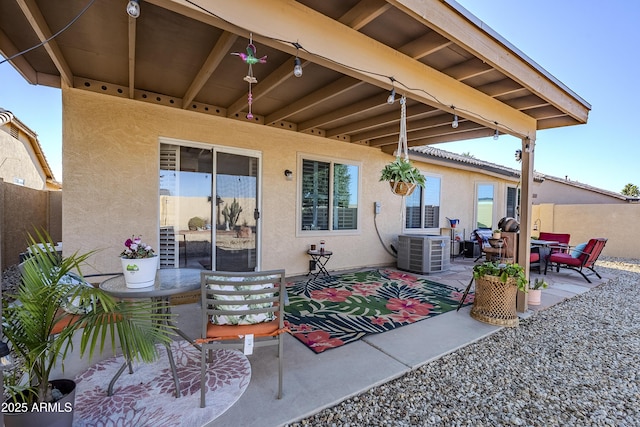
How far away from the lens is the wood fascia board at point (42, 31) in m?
2.23

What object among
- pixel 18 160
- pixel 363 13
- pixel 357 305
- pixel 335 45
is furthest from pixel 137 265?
pixel 18 160

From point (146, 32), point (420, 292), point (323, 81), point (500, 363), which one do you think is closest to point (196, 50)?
point (146, 32)

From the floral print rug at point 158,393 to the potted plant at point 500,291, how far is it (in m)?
3.05

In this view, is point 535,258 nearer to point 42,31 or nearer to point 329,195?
point 329,195

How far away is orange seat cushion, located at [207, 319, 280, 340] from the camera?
2072 millimetres

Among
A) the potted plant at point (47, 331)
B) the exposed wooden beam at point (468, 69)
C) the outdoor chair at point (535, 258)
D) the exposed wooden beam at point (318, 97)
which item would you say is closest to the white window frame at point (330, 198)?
the exposed wooden beam at point (318, 97)

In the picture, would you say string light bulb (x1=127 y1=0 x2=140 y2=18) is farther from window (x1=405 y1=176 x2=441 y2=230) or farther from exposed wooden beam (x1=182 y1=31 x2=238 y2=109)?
window (x1=405 y1=176 x2=441 y2=230)

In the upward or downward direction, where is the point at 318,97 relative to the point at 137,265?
upward

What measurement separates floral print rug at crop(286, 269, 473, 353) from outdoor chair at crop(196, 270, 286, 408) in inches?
36.3

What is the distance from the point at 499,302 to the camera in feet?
11.9

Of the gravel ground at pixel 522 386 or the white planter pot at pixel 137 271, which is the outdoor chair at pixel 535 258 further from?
the white planter pot at pixel 137 271

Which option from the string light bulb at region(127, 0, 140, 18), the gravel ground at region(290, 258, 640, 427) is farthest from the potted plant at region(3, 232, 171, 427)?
the string light bulb at region(127, 0, 140, 18)

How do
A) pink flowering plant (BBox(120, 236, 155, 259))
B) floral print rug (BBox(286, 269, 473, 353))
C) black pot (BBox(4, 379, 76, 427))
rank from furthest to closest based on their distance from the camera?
floral print rug (BBox(286, 269, 473, 353)) < pink flowering plant (BBox(120, 236, 155, 259)) < black pot (BBox(4, 379, 76, 427))

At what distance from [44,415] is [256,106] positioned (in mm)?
4239
